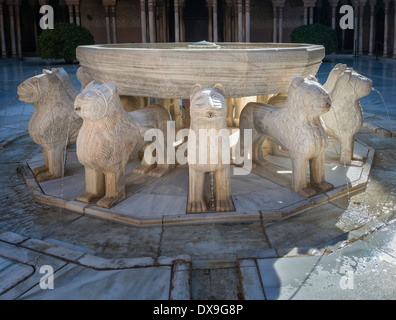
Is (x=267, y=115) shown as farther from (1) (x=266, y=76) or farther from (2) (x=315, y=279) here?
(2) (x=315, y=279)

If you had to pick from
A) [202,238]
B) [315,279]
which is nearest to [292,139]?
[202,238]

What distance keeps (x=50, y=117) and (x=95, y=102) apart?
1130 mm

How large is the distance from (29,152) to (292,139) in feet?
11.2

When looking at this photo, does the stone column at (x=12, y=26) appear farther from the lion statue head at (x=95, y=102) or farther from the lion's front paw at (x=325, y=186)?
the lion's front paw at (x=325, y=186)

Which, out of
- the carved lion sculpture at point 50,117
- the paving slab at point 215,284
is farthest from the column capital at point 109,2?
the paving slab at point 215,284

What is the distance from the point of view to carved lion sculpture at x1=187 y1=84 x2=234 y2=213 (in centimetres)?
324

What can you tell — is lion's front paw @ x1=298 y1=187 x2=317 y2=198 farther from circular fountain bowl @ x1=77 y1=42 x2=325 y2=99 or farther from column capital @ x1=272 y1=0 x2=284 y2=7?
column capital @ x1=272 y1=0 x2=284 y2=7

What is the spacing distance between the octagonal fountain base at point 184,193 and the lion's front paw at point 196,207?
0.06 m

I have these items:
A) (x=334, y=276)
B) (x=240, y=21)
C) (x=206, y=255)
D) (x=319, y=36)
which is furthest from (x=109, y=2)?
(x=334, y=276)

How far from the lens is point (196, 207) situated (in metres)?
3.50

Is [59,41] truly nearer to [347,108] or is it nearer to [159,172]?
[159,172]

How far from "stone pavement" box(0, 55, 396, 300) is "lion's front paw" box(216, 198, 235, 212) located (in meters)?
0.15

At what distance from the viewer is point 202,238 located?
316 cm

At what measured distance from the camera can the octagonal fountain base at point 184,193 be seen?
11.3ft
